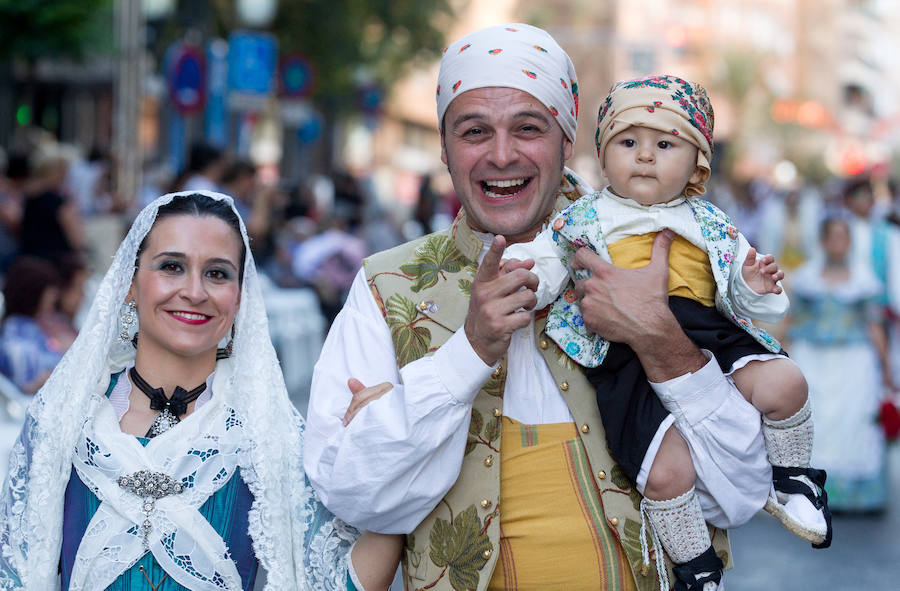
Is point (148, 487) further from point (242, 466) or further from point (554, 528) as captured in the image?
point (554, 528)

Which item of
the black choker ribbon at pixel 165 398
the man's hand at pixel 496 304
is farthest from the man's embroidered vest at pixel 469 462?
the black choker ribbon at pixel 165 398

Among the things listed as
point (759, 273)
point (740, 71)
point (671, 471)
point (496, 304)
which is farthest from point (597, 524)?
point (740, 71)

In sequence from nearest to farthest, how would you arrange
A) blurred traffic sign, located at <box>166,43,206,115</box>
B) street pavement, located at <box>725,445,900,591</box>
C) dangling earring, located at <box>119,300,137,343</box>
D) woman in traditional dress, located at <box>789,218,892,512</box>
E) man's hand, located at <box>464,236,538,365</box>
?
man's hand, located at <box>464,236,538,365</box>, dangling earring, located at <box>119,300,137,343</box>, street pavement, located at <box>725,445,900,591</box>, woman in traditional dress, located at <box>789,218,892,512</box>, blurred traffic sign, located at <box>166,43,206,115</box>

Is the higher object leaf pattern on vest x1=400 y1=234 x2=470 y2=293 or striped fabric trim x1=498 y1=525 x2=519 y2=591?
leaf pattern on vest x1=400 y1=234 x2=470 y2=293

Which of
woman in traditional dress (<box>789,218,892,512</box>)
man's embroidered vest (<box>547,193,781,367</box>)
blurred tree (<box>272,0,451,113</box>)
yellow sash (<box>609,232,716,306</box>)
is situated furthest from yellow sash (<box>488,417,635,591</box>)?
blurred tree (<box>272,0,451,113</box>)

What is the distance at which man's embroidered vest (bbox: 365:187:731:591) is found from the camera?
2750 millimetres

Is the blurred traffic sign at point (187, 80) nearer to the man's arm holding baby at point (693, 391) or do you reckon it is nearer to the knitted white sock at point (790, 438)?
the man's arm holding baby at point (693, 391)

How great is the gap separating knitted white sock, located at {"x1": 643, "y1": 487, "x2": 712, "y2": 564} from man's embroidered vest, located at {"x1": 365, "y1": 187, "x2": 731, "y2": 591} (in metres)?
0.07

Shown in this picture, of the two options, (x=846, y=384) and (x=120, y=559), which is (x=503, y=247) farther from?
(x=846, y=384)

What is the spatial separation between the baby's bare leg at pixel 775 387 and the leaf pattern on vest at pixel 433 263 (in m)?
0.79

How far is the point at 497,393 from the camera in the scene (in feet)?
9.38

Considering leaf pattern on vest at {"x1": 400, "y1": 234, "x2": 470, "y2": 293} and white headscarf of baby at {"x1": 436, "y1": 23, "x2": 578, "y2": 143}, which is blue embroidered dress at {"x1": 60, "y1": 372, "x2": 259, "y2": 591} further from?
white headscarf of baby at {"x1": 436, "y1": 23, "x2": 578, "y2": 143}

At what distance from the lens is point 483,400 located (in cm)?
285

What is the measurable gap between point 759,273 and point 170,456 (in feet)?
5.21
